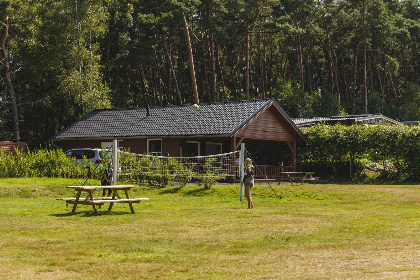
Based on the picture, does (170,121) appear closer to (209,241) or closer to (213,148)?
(213,148)

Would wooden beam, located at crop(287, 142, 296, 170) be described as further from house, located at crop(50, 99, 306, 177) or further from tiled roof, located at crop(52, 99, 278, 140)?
tiled roof, located at crop(52, 99, 278, 140)

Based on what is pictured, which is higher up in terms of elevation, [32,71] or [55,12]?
[55,12]

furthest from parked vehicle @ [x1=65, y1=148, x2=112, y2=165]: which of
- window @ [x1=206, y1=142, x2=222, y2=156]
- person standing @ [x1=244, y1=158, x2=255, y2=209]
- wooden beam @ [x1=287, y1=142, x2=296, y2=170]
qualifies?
person standing @ [x1=244, y1=158, x2=255, y2=209]

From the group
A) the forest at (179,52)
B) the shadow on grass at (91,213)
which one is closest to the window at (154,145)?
the forest at (179,52)

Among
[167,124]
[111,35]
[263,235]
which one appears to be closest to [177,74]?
[111,35]

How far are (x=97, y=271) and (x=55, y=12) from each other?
136 ft

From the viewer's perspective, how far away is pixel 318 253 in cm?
1098

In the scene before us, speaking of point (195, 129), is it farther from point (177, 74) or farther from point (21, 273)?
point (177, 74)

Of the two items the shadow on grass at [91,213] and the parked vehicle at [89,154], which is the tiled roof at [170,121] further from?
the shadow on grass at [91,213]

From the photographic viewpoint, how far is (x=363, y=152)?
37156 mm

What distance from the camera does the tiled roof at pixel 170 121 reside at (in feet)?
117

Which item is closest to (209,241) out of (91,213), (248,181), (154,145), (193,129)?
(91,213)

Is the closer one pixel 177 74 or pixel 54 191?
pixel 54 191

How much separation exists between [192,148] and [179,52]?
29.9 metres
